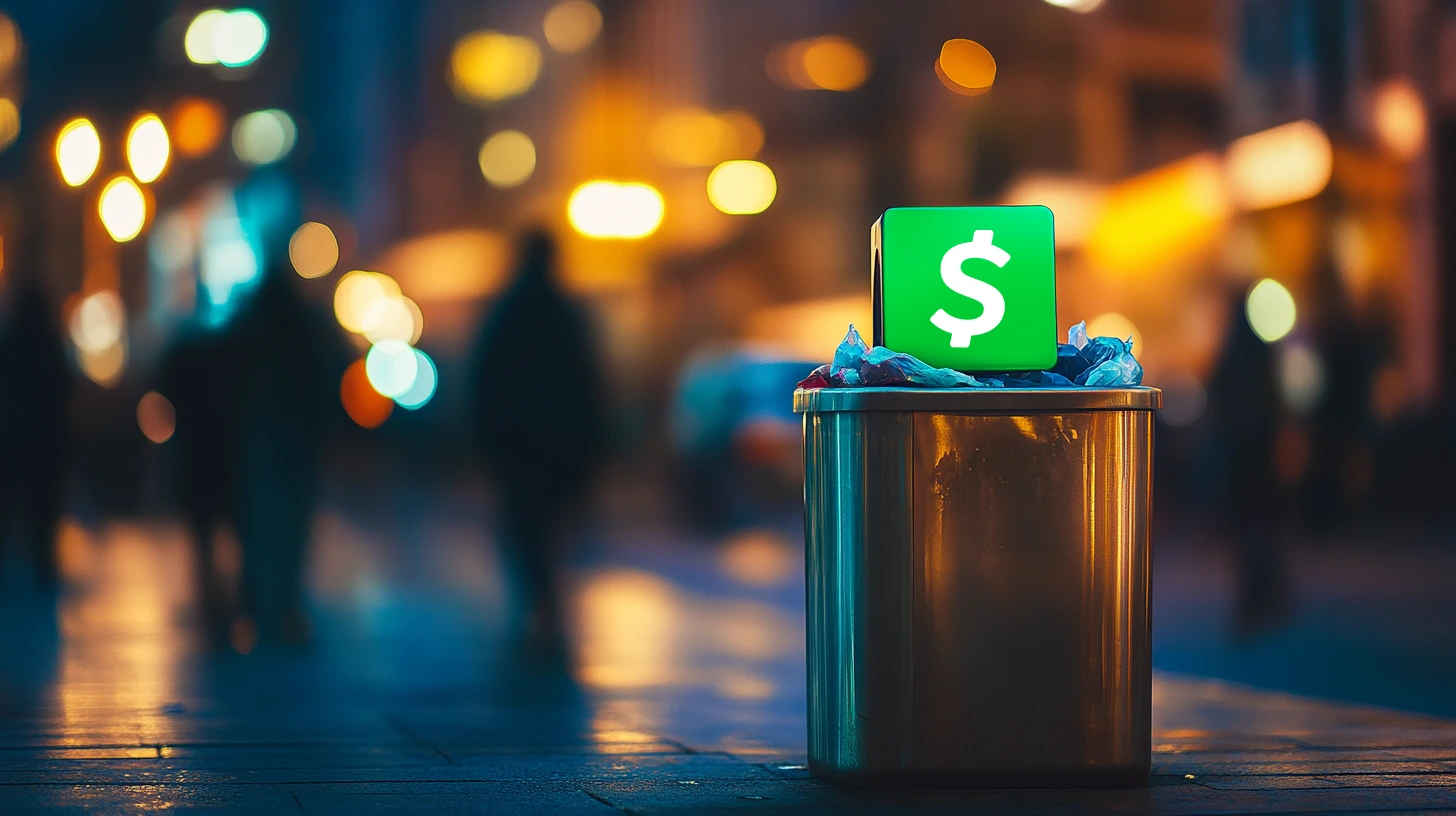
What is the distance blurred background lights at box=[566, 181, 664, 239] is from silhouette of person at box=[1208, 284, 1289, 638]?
82.6 ft

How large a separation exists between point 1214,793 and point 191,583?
908 cm

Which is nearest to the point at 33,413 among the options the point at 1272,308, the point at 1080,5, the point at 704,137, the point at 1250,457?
the point at 1250,457

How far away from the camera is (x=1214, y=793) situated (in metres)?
5.07

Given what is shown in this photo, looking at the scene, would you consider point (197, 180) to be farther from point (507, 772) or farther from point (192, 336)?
point (507, 772)

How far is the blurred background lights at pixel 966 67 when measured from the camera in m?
27.4

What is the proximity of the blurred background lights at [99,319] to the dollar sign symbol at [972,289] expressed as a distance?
22.4 meters

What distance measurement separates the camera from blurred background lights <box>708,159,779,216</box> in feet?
109

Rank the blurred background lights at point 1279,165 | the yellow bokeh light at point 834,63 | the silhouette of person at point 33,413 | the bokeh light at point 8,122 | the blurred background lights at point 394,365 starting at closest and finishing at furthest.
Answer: the silhouette of person at point 33,413 < the blurred background lights at point 1279,165 < the bokeh light at point 8,122 < the yellow bokeh light at point 834,63 < the blurred background lights at point 394,365

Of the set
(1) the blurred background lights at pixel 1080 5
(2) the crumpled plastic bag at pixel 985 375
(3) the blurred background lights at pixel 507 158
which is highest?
(3) the blurred background lights at pixel 507 158

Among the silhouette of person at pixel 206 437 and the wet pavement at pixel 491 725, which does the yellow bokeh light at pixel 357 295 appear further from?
the silhouette of person at pixel 206 437

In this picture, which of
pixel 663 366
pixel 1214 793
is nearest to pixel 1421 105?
pixel 1214 793

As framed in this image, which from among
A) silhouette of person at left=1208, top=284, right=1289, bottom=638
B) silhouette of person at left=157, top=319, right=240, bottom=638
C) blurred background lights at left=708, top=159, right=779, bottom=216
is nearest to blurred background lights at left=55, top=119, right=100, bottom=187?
silhouette of person at left=157, top=319, right=240, bottom=638

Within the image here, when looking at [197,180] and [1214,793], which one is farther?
[197,180]

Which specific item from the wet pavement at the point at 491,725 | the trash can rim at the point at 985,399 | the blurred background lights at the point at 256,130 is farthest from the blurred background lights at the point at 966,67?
the trash can rim at the point at 985,399
